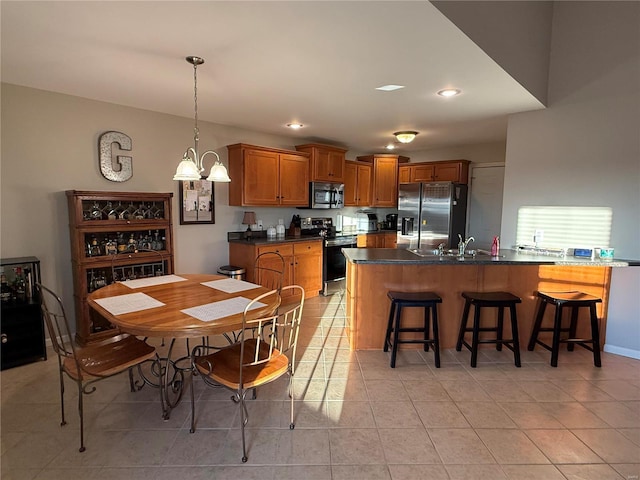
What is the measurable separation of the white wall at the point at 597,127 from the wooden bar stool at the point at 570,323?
0.40m

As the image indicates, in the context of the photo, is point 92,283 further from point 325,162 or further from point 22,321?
point 325,162

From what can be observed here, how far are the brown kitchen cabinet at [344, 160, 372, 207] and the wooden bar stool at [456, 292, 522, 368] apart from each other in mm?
3168

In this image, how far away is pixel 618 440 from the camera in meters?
2.09

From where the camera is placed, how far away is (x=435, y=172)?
6.11 m

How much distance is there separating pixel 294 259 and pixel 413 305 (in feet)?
7.20

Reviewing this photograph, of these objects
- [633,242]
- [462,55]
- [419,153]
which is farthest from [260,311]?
[419,153]

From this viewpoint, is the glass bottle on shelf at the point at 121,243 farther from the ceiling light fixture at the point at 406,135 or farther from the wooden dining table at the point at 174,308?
the ceiling light fixture at the point at 406,135

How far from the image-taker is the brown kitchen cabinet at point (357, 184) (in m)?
5.98

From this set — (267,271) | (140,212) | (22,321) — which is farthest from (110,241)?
(267,271)

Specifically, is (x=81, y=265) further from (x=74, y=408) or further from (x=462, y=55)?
(x=462, y=55)

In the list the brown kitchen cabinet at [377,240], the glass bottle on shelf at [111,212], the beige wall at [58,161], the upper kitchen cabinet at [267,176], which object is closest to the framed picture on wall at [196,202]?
the beige wall at [58,161]

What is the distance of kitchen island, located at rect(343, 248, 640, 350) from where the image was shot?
3.32 m

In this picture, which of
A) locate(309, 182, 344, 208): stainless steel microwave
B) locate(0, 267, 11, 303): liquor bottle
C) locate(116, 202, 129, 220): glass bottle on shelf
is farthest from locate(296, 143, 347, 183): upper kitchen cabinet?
locate(0, 267, 11, 303): liquor bottle

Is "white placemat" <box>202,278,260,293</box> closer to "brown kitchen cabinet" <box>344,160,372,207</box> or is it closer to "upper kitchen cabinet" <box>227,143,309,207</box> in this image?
"upper kitchen cabinet" <box>227,143,309,207</box>
